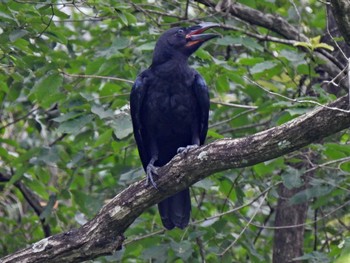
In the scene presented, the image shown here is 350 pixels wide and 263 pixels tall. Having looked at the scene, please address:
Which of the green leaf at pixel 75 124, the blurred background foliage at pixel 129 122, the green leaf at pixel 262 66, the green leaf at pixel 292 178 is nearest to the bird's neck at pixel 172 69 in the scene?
the blurred background foliage at pixel 129 122

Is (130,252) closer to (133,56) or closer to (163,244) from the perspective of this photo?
(163,244)

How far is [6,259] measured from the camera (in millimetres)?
4383

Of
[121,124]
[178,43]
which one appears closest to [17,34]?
[121,124]

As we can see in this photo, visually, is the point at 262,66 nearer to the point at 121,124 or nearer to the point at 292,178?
the point at 292,178

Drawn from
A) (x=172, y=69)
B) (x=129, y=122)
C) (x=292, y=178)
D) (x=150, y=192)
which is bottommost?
(x=292, y=178)

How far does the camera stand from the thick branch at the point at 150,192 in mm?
3957

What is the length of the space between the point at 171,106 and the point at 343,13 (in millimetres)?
1920

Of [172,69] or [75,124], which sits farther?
[172,69]

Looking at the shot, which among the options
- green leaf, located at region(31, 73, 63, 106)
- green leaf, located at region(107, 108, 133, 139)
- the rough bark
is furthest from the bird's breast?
the rough bark

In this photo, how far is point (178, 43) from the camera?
5.75 meters

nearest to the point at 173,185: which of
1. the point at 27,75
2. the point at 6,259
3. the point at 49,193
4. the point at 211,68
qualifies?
the point at 6,259

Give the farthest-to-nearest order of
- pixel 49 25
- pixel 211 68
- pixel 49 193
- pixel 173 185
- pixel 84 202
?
pixel 49 193 → pixel 84 202 → pixel 211 68 → pixel 49 25 → pixel 173 185

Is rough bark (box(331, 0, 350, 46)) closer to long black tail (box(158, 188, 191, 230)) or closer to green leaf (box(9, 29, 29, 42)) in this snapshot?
long black tail (box(158, 188, 191, 230))

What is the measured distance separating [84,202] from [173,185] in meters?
1.65
